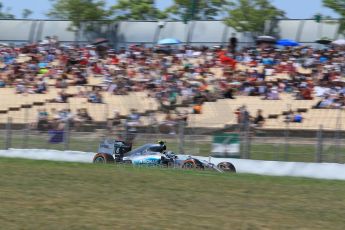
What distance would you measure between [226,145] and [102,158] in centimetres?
331

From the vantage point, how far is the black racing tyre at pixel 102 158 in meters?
17.0

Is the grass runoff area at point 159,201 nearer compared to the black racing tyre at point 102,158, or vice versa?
the grass runoff area at point 159,201

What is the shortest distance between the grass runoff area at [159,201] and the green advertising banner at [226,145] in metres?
4.33

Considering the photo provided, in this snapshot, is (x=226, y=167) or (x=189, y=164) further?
(x=226, y=167)

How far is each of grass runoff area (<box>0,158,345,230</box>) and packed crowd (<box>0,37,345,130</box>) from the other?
11.4 metres

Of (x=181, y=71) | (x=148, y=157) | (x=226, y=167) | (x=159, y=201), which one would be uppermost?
(x=181, y=71)

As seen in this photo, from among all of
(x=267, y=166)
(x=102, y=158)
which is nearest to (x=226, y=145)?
(x=267, y=166)

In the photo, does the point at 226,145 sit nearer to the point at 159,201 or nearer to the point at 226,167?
the point at 226,167

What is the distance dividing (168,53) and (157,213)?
23405 millimetres

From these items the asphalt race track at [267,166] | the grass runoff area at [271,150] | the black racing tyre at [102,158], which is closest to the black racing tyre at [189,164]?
the asphalt race track at [267,166]

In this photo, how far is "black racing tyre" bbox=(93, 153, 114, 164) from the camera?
1700cm

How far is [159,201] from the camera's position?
9125 mm

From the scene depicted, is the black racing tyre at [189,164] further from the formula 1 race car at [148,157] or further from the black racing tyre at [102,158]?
the black racing tyre at [102,158]

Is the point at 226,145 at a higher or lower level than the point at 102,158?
higher
